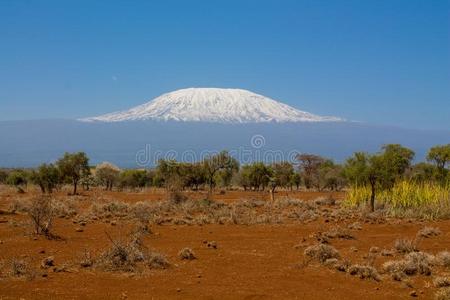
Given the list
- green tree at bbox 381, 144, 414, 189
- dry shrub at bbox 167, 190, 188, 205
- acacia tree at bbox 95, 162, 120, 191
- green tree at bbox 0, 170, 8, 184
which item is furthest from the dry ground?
green tree at bbox 0, 170, 8, 184

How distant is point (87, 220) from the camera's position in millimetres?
22797

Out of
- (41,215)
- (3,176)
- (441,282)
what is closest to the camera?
(441,282)

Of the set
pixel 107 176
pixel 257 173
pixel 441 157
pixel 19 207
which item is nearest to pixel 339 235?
pixel 19 207

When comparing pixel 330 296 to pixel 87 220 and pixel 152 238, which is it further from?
pixel 87 220

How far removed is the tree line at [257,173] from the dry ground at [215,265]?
261 inches

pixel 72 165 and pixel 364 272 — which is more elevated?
pixel 72 165

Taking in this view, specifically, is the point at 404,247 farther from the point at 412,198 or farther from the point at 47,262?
the point at 412,198

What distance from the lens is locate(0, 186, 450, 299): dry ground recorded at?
10664 millimetres

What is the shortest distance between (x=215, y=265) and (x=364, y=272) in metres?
3.91

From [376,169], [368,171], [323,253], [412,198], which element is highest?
[376,169]

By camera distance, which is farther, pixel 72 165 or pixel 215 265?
pixel 72 165

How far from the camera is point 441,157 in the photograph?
35.7 metres

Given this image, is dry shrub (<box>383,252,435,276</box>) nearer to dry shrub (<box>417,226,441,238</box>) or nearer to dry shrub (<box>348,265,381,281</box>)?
dry shrub (<box>348,265,381,281</box>)

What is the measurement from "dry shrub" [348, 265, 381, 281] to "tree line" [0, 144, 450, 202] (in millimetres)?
15356
